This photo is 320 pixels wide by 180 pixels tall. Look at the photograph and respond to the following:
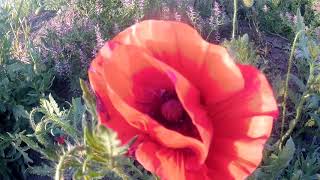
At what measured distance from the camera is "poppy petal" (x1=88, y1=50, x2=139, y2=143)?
0.81m

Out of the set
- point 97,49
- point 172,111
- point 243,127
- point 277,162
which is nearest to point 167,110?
point 172,111

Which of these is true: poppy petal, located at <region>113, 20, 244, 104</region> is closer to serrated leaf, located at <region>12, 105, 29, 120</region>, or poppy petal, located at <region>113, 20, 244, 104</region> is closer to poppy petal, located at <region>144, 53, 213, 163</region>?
poppy petal, located at <region>144, 53, 213, 163</region>

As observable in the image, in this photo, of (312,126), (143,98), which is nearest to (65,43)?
(312,126)

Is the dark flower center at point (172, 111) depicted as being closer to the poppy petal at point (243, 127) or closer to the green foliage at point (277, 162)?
the poppy petal at point (243, 127)

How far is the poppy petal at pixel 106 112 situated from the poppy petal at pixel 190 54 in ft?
Result: 0.19

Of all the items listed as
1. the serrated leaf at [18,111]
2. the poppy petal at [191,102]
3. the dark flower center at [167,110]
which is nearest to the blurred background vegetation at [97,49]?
the serrated leaf at [18,111]

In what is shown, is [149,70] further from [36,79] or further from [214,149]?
[36,79]

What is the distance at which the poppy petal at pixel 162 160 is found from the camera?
0.78m

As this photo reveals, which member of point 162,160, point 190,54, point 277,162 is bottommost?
point 277,162

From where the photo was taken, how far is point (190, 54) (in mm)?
818

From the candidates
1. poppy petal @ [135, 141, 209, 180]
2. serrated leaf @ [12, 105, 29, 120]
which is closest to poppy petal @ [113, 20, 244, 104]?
poppy petal @ [135, 141, 209, 180]

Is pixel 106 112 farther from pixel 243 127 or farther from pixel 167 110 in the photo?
pixel 243 127

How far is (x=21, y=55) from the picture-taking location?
296cm

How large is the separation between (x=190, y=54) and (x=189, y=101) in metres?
0.09
